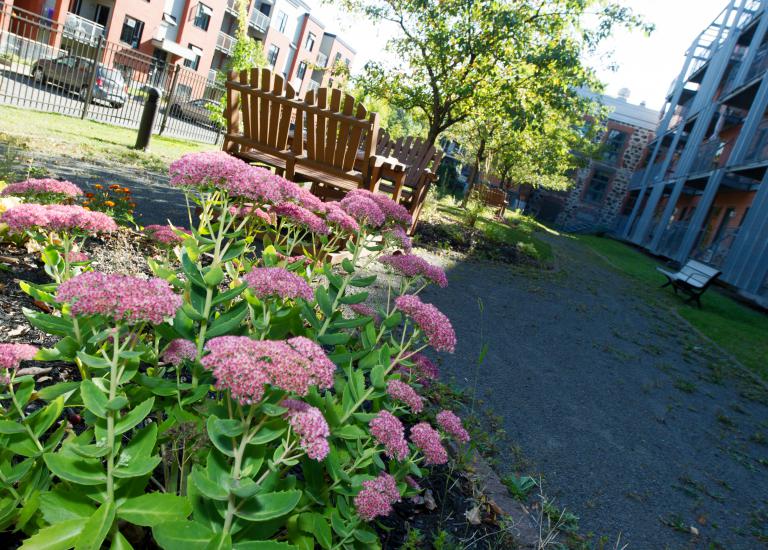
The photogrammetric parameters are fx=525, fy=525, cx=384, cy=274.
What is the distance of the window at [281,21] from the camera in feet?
158

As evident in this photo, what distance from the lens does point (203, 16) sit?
39.2 m

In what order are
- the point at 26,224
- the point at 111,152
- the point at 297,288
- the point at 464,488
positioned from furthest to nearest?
A: the point at 111,152
the point at 464,488
the point at 26,224
the point at 297,288

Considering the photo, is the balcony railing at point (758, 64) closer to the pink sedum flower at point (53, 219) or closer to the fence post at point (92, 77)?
the fence post at point (92, 77)

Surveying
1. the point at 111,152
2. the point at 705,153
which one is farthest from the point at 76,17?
the point at 705,153

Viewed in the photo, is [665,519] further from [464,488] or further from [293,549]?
[293,549]

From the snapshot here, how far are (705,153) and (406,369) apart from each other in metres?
25.6

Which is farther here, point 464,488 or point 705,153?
point 705,153

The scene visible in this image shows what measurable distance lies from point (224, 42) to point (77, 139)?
128 ft

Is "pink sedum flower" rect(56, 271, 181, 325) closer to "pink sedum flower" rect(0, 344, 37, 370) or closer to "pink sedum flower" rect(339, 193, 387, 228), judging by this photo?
"pink sedum flower" rect(0, 344, 37, 370)

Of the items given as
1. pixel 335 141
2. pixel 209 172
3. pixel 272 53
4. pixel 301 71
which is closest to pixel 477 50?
pixel 335 141

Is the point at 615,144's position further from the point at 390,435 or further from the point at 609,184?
the point at 390,435

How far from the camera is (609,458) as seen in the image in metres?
3.47

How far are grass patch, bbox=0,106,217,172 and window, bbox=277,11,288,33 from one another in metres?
42.5

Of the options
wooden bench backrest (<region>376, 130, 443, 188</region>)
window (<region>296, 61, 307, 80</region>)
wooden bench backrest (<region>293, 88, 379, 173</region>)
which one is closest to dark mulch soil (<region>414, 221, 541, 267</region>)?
wooden bench backrest (<region>376, 130, 443, 188</region>)
